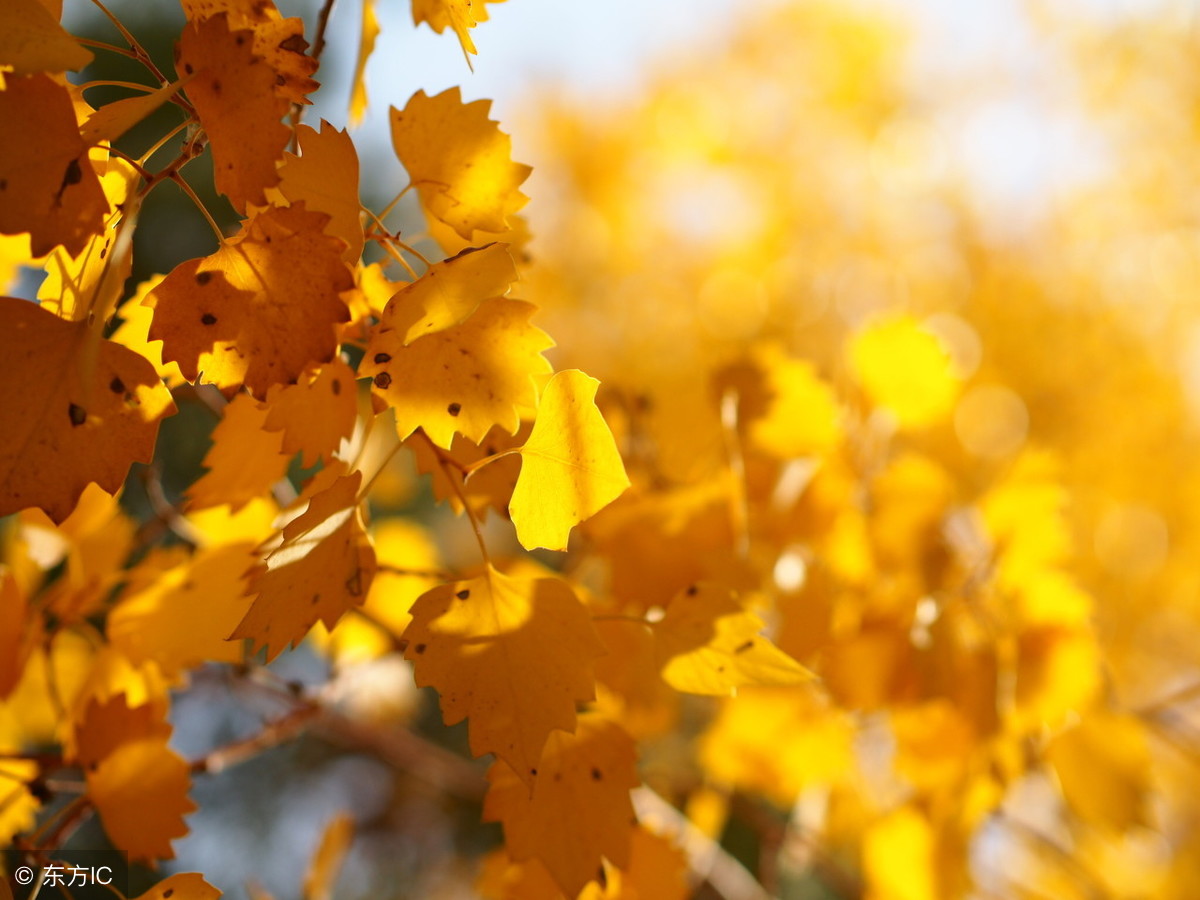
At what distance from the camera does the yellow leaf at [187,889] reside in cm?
37

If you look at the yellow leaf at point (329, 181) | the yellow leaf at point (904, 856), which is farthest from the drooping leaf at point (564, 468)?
the yellow leaf at point (904, 856)

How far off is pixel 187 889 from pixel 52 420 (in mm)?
215

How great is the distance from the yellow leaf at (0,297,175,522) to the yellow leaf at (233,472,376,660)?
0.07 m

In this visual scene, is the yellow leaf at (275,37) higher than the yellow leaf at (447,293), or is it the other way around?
the yellow leaf at (275,37)

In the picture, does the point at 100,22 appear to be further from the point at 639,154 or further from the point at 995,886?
the point at 639,154

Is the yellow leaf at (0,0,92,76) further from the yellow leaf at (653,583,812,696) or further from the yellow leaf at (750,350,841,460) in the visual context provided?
the yellow leaf at (750,350,841,460)

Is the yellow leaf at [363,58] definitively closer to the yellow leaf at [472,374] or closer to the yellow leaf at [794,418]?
the yellow leaf at [472,374]

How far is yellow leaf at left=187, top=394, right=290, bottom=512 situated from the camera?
16.9 inches

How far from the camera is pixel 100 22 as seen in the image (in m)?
2.02

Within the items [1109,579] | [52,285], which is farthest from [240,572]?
[1109,579]

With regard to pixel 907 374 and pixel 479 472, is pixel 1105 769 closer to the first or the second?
pixel 907 374

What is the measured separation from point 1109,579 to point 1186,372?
1.15m

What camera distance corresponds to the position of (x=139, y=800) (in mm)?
454

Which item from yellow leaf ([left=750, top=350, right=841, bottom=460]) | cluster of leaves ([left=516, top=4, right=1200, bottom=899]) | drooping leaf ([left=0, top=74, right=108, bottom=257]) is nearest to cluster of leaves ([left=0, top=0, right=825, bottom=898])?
drooping leaf ([left=0, top=74, right=108, bottom=257])
